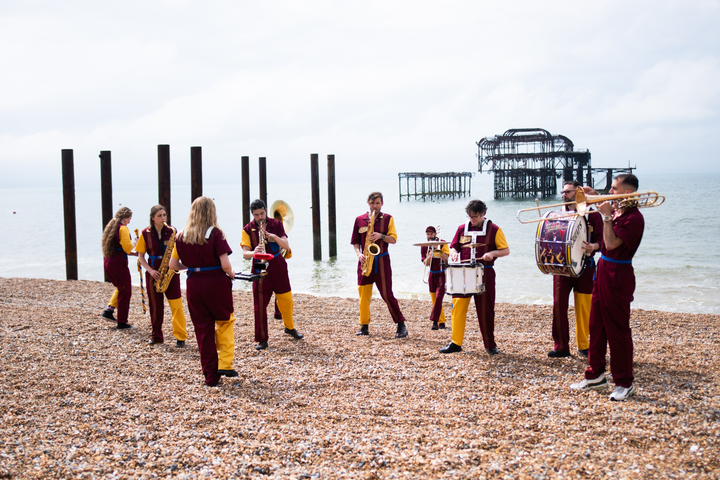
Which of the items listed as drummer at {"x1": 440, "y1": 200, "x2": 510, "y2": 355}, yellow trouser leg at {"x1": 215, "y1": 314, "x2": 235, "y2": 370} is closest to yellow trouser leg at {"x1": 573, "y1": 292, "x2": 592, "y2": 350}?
drummer at {"x1": 440, "y1": 200, "x2": 510, "y2": 355}

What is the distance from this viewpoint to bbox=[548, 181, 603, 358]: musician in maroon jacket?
535cm

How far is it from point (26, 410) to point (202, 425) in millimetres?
1537

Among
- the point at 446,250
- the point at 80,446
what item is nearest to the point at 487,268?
the point at 446,250

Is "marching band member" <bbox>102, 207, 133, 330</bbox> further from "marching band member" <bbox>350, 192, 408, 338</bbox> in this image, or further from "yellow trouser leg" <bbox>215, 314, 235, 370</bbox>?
"marching band member" <bbox>350, 192, 408, 338</bbox>

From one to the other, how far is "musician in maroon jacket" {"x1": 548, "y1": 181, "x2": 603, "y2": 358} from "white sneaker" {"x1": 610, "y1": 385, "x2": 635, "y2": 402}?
48.7 inches

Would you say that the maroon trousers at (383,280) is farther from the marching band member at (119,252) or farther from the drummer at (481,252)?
the marching band member at (119,252)

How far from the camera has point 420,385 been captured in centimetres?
477

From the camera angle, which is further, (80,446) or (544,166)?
A: (544,166)

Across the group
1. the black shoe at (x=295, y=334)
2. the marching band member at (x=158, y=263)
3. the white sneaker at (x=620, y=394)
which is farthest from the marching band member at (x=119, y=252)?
the white sneaker at (x=620, y=394)

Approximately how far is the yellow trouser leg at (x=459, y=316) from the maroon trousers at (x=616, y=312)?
1.49m

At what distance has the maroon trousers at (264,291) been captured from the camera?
622 centimetres

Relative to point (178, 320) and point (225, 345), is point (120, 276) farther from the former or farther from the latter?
point (225, 345)

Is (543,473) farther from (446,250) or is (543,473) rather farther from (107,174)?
(107,174)

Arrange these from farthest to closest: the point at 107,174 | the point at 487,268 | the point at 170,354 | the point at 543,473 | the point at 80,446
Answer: the point at 107,174 < the point at 170,354 < the point at 487,268 < the point at 80,446 < the point at 543,473
